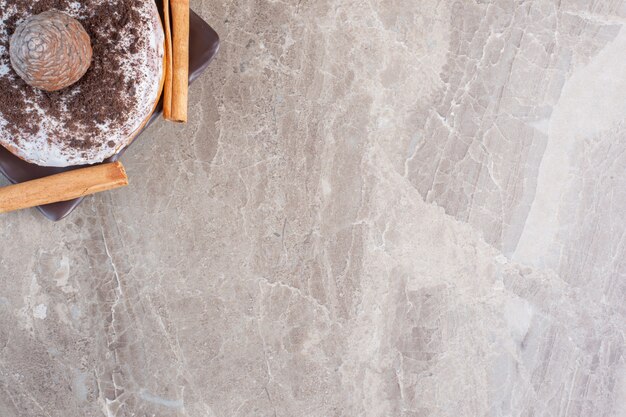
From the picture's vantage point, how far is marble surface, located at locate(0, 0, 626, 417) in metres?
1.47

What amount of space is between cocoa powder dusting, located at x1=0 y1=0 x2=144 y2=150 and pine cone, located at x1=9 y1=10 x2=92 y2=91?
1.9 inches

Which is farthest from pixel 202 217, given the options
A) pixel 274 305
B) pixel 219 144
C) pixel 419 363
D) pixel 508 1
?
pixel 508 1

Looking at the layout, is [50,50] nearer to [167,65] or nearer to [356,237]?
[167,65]

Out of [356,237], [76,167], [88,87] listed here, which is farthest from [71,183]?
[356,237]

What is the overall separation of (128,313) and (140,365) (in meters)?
0.14

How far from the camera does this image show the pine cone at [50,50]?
1040mm

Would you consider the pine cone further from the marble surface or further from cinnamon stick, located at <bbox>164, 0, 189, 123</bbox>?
the marble surface

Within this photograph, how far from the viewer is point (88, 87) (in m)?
1.17

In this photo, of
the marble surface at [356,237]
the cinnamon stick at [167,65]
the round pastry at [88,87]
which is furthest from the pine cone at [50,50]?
the marble surface at [356,237]

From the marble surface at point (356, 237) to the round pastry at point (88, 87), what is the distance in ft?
0.75

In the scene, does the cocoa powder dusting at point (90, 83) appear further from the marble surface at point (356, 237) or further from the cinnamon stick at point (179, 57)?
the marble surface at point (356, 237)

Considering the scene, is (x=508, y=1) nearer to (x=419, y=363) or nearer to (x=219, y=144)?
(x=219, y=144)

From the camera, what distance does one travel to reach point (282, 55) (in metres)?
1.48

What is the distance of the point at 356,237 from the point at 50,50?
83cm
